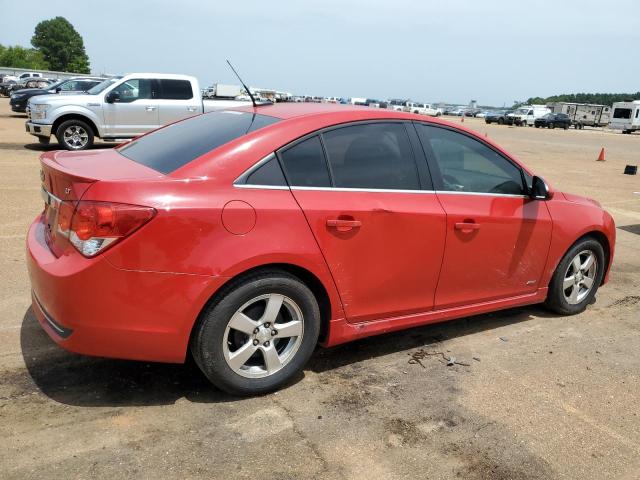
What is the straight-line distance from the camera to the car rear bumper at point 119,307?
2.78m

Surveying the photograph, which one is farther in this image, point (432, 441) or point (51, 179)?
point (51, 179)

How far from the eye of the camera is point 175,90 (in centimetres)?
1372

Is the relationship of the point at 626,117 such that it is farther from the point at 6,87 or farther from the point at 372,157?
the point at 372,157

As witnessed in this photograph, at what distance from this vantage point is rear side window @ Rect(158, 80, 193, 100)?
1361cm

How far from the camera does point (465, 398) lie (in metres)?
3.44

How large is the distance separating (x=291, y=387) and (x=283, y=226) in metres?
1.02

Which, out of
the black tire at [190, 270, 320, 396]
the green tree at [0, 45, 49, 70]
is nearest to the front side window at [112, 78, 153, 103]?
the black tire at [190, 270, 320, 396]

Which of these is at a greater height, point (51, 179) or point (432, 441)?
point (51, 179)

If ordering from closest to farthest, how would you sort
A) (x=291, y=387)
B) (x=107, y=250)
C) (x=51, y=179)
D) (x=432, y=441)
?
(x=107, y=250), (x=432, y=441), (x=51, y=179), (x=291, y=387)

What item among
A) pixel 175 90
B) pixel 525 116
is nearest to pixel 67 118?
pixel 175 90

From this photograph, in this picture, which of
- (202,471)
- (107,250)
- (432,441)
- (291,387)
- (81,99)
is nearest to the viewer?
(202,471)

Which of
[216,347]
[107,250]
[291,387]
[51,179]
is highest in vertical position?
[51,179]

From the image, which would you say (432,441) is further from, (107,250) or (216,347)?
(107,250)

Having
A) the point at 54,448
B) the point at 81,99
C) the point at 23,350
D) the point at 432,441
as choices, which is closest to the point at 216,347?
the point at 54,448
